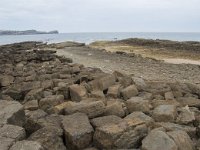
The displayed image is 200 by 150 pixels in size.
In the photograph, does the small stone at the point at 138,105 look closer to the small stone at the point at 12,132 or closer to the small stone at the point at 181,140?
the small stone at the point at 181,140

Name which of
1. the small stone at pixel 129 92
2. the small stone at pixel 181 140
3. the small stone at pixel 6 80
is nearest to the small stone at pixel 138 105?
the small stone at pixel 129 92

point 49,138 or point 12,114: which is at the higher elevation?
point 12,114

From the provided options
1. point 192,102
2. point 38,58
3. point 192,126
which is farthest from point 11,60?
point 192,126

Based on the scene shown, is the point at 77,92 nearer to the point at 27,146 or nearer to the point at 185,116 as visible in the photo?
the point at 185,116

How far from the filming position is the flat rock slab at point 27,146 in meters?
5.27

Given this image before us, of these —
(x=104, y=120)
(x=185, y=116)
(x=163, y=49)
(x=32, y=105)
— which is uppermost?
(x=104, y=120)

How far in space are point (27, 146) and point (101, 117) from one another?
1.78 metres

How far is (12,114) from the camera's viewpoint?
655cm

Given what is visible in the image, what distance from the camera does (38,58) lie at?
1873 centimetres

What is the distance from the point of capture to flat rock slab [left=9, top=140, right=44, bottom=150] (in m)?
5.27

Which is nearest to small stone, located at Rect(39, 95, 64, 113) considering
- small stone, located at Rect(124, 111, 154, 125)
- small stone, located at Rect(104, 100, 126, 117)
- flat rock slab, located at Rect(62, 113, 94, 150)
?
small stone, located at Rect(104, 100, 126, 117)

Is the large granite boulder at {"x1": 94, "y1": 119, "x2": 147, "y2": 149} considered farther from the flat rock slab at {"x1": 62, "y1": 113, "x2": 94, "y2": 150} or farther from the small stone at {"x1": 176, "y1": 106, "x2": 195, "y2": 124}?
the small stone at {"x1": 176, "y1": 106, "x2": 195, "y2": 124}

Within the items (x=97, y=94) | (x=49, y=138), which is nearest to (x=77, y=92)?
(x=97, y=94)

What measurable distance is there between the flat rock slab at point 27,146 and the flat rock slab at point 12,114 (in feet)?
3.12
